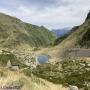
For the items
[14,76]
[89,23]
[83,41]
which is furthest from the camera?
[89,23]

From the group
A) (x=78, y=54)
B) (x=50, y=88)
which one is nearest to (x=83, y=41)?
(x=78, y=54)

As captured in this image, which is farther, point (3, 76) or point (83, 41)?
point (83, 41)

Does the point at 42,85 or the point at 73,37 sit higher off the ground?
the point at 73,37

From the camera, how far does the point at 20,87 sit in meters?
12.4

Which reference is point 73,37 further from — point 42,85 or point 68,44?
point 42,85

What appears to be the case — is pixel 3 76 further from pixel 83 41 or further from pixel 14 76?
pixel 83 41

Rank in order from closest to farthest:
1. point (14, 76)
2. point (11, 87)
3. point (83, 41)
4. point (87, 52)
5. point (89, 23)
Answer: point (11, 87), point (14, 76), point (87, 52), point (83, 41), point (89, 23)

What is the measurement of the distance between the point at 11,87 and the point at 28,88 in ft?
2.28

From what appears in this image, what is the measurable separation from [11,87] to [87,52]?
9189 centimetres

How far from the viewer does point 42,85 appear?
1412 cm

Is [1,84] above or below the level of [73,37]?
below

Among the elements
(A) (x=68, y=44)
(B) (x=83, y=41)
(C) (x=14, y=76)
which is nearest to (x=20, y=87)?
(C) (x=14, y=76)

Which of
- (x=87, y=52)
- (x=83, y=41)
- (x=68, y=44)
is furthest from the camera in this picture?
(x=68, y=44)

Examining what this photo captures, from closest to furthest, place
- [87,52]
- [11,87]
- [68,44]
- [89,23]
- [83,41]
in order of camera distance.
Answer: [11,87], [87,52], [83,41], [68,44], [89,23]
